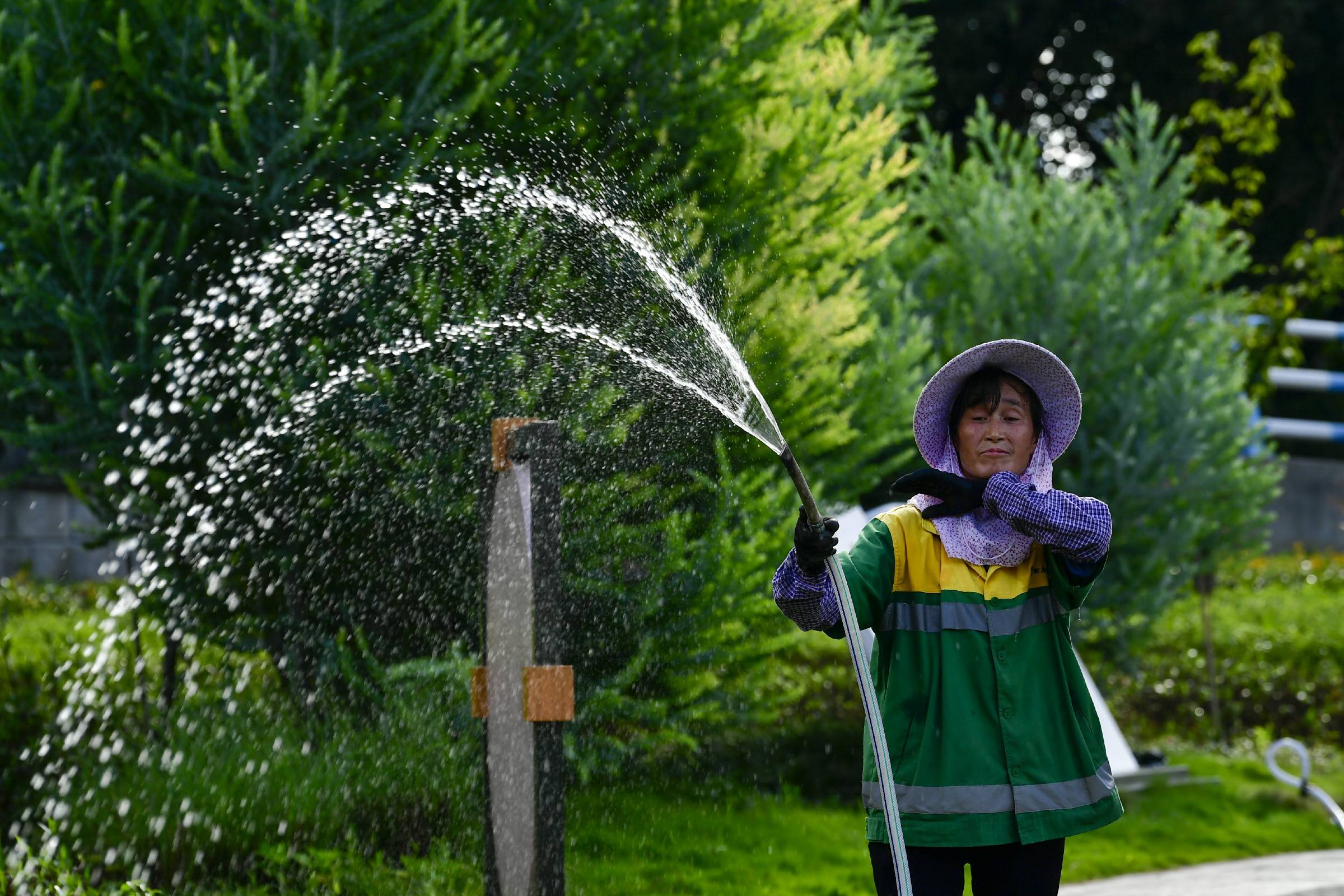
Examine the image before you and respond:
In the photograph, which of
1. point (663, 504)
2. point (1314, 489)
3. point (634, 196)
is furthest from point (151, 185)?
point (1314, 489)

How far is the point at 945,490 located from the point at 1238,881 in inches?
195

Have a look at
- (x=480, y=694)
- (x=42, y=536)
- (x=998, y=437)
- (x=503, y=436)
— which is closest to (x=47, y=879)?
(x=480, y=694)

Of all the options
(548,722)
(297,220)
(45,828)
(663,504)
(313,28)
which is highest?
(313,28)

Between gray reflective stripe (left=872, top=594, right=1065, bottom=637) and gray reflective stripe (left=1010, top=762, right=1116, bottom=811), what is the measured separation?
→ 32 cm

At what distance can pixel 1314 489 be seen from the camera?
21.6m

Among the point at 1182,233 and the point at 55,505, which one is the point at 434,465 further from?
the point at 55,505

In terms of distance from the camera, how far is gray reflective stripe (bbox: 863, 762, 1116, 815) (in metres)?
2.92

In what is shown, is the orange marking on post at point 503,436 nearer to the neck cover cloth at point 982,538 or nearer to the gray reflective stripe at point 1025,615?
the neck cover cloth at point 982,538

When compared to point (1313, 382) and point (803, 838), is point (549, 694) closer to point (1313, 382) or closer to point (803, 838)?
point (803, 838)

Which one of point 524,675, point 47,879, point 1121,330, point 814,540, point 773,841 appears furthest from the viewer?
point 1121,330

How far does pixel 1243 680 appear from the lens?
11.6m

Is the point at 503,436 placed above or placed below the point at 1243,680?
above

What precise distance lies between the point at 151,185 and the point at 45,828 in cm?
279

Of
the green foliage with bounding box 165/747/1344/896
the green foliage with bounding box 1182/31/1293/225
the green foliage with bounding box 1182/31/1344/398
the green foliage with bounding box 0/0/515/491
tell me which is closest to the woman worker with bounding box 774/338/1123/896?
the green foliage with bounding box 165/747/1344/896
